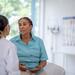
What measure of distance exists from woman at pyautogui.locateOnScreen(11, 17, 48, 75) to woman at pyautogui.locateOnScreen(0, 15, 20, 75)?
0.58 m

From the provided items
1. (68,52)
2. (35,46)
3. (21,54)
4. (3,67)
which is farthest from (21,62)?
(68,52)

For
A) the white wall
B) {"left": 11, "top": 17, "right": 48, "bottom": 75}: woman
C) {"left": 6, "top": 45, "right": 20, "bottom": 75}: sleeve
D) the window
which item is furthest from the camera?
the window

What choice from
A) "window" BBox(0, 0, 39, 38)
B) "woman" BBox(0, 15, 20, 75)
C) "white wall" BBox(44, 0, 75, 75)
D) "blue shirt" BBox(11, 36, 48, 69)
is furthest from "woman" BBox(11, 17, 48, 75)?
"window" BBox(0, 0, 39, 38)

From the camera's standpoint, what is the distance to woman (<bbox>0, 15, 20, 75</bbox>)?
1.84 meters

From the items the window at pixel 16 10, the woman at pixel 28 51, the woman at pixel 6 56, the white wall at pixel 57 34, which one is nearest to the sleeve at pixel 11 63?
the woman at pixel 6 56

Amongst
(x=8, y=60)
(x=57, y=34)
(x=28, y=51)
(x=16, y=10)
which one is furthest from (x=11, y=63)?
(x=16, y=10)

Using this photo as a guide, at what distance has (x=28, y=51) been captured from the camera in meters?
2.48

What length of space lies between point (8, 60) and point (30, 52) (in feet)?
2.19

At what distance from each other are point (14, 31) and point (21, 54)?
1.87 m

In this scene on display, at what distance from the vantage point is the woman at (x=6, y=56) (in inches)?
72.5

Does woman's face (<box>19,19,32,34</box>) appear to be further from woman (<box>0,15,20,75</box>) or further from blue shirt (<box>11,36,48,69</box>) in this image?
woman (<box>0,15,20,75</box>)

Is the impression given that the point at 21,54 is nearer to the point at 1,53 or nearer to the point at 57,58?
the point at 1,53

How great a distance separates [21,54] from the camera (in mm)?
2469

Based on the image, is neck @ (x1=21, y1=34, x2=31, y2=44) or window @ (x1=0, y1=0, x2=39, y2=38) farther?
window @ (x1=0, y1=0, x2=39, y2=38)
